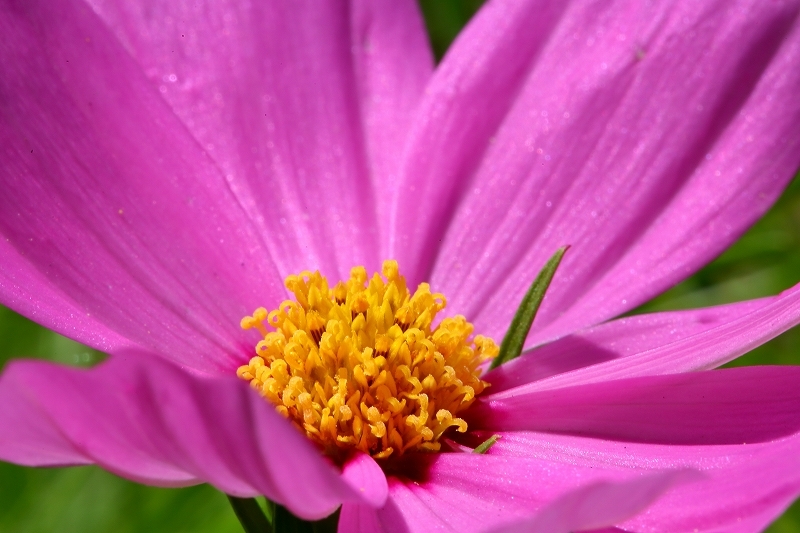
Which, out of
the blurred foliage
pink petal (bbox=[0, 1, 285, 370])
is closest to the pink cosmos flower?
pink petal (bbox=[0, 1, 285, 370])

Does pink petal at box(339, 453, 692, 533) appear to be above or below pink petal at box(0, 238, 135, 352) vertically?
below

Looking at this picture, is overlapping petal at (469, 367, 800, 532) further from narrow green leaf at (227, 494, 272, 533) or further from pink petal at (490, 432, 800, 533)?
narrow green leaf at (227, 494, 272, 533)

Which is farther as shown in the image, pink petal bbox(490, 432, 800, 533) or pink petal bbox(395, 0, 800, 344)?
pink petal bbox(395, 0, 800, 344)

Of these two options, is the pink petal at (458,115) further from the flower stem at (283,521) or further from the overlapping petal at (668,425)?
the flower stem at (283,521)

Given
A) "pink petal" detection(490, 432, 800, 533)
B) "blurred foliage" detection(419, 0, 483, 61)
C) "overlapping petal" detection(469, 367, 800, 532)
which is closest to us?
"pink petal" detection(490, 432, 800, 533)

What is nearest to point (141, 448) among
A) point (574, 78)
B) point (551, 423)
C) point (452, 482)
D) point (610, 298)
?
point (452, 482)

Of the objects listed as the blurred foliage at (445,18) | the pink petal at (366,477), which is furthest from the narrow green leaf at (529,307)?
the blurred foliage at (445,18)

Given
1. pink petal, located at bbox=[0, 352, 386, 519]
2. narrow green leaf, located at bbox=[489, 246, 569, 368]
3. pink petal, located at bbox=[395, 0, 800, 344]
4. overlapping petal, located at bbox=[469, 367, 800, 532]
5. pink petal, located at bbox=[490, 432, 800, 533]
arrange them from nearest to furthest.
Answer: pink petal, located at bbox=[0, 352, 386, 519] < pink petal, located at bbox=[490, 432, 800, 533] < overlapping petal, located at bbox=[469, 367, 800, 532] < narrow green leaf, located at bbox=[489, 246, 569, 368] < pink petal, located at bbox=[395, 0, 800, 344]

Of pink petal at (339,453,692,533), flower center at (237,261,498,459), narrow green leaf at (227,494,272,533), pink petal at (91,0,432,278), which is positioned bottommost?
pink petal at (339,453,692,533)
